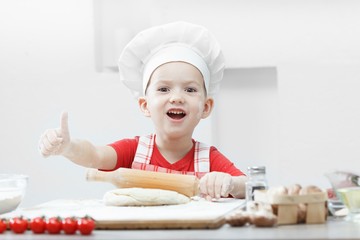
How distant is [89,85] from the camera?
278 centimetres

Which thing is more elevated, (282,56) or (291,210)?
(282,56)

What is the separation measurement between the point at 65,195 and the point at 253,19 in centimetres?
104

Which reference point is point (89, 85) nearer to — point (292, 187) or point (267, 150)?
point (267, 150)

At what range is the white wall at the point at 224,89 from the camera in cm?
265

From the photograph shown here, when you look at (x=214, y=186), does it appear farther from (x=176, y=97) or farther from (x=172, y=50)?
(x=172, y=50)

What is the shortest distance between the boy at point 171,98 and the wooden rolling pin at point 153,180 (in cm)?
20

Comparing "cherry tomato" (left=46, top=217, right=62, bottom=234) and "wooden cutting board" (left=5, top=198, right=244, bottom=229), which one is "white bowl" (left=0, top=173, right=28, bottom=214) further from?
"cherry tomato" (left=46, top=217, right=62, bottom=234)

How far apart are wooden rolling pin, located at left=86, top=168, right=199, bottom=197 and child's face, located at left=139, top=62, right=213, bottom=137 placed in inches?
10.9

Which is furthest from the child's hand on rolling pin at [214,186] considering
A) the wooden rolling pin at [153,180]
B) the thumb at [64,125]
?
the thumb at [64,125]

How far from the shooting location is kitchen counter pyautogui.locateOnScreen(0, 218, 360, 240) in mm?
839

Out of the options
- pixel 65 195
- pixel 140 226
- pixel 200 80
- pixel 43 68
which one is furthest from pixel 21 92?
pixel 140 226

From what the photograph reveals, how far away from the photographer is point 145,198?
1.21 meters

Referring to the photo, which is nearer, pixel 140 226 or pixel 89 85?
pixel 140 226

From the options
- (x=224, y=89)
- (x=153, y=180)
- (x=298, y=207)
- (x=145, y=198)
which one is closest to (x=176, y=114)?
(x=153, y=180)
